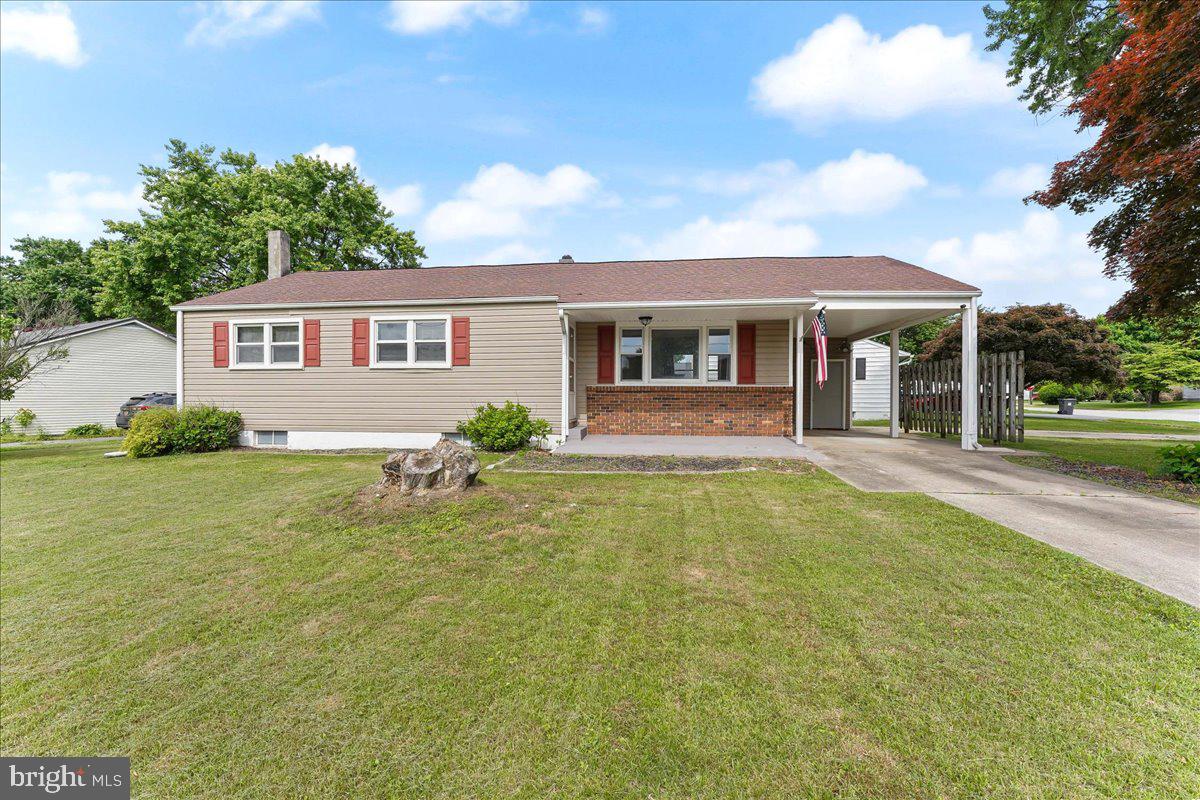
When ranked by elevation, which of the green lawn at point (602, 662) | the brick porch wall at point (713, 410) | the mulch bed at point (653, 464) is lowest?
the green lawn at point (602, 662)

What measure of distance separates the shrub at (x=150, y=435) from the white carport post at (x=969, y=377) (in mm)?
17016

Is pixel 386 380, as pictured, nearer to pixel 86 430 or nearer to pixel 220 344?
pixel 220 344

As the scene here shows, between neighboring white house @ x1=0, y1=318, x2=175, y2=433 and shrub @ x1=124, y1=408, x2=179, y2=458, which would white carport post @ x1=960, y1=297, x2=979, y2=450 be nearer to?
shrub @ x1=124, y1=408, x2=179, y2=458

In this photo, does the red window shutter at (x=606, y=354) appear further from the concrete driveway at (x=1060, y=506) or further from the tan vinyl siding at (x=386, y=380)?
the concrete driveway at (x=1060, y=506)

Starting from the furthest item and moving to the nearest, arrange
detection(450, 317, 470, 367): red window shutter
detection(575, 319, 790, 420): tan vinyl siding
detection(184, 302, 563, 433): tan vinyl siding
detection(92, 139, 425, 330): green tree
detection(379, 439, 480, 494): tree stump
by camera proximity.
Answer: detection(92, 139, 425, 330): green tree
detection(575, 319, 790, 420): tan vinyl siding
detection(450, 317, 470, 367): red window shutter
detection(184, 302, 563, 433): tan vinyl siding
detection(379, 439, 480, 494): tree stump

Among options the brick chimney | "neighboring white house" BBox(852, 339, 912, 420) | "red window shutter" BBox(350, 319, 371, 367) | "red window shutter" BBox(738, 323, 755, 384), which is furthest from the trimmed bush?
"neighboring white house" BBox(852, 339, 912, 420)

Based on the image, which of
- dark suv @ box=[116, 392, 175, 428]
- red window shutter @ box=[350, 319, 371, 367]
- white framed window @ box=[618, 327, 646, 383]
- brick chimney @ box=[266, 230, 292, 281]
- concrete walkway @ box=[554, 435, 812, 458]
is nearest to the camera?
concrete walkway @ box=[554, 435, 812, 458]

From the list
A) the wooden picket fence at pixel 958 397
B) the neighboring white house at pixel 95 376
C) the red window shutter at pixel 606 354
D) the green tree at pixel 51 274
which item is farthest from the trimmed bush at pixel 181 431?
the green tree at pixel 51 274

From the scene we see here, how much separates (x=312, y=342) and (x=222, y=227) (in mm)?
18305

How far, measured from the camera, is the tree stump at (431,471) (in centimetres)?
518

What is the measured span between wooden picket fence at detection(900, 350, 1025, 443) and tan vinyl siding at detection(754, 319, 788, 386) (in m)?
4.07

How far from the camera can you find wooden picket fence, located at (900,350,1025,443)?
947cm

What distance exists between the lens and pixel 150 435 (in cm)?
961

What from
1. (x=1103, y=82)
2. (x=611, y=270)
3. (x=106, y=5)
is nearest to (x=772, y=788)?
(x=1103, y=82)
